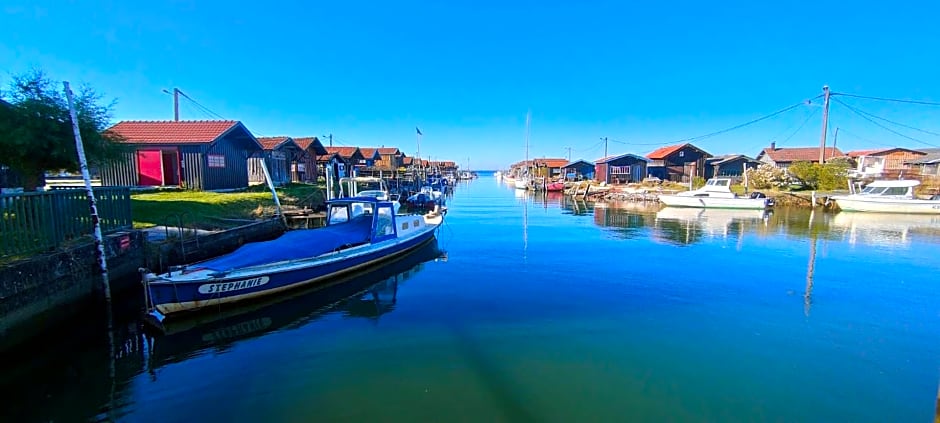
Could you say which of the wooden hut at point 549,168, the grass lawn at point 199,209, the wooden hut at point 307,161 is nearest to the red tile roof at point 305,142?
the wooden hut at point 307,161

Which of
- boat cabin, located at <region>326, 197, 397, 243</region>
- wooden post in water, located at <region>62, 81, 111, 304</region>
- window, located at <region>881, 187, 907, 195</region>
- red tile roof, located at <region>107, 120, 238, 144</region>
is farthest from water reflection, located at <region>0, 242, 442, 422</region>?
window, located at <region>881, 187, 907, 195</region>

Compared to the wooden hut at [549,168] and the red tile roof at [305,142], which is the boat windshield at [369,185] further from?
the wooden hut at [549,168]

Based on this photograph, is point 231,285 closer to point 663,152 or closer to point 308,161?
point 308,161

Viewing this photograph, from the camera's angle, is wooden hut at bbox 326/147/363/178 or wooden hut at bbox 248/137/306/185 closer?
wooden hut at bbox 248/137/306/185

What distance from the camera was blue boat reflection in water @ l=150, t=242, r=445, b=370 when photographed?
24.0 ft

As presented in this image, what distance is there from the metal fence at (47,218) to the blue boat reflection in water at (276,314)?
2631mm

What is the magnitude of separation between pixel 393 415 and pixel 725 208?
32177mm

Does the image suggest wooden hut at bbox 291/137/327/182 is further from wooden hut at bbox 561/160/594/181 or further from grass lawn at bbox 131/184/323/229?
wooden hut at bbox 561/160/594/181

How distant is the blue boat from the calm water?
19.2 inches

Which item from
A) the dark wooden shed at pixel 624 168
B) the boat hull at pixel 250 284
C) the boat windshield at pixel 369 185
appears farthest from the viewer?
the dark wooden shed at pixel 624 168

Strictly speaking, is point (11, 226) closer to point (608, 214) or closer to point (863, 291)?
point (863, 291)

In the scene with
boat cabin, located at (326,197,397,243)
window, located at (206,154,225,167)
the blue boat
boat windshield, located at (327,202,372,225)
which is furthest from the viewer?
window, located at (206,154,225,167)

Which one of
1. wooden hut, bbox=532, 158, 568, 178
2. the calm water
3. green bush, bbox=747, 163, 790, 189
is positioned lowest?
the calm water

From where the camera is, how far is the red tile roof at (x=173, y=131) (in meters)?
21.1
